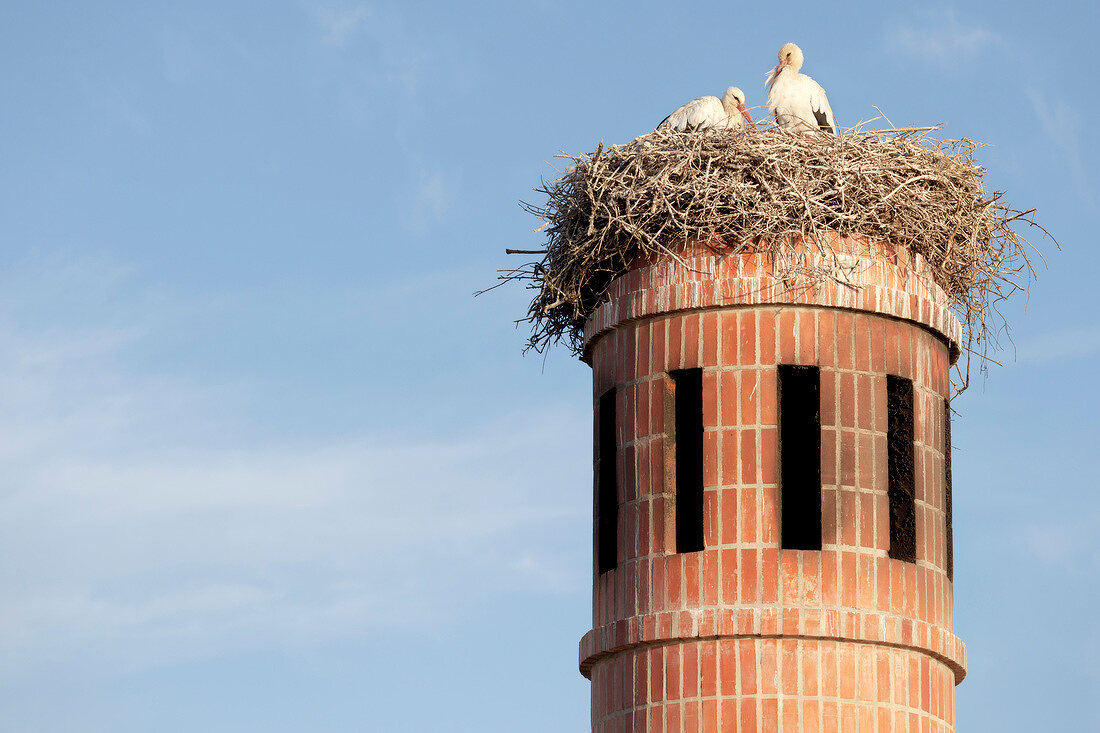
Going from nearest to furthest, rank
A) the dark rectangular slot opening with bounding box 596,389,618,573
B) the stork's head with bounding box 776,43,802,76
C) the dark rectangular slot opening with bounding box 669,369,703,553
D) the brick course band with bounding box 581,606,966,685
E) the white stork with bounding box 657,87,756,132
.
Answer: the brick course band with bounding box 581,606,966,685, the dark rectangular slot opening with bounding box 669,369,703,553, the dark rectangular slot opening with bounding box 596,389,618,573, the white stork with bounding box 657,87,756,132, the stork's head with bounding box 776,43,802,76

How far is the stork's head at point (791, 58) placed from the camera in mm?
21672

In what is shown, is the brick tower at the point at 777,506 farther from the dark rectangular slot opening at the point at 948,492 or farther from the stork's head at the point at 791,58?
the stork's head at the point at 791,58

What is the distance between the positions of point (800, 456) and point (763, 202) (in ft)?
7.38

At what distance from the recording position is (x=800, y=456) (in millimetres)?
16609

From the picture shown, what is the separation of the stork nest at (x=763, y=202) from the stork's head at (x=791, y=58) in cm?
374

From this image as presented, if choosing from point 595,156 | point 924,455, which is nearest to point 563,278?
point 595,156

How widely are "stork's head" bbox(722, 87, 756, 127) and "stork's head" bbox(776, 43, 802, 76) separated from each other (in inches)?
21.0

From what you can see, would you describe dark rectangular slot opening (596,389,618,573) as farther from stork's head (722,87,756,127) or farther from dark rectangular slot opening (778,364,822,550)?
stork's head (722,87,756,127)

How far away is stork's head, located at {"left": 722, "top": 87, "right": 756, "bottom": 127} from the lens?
69.5ft

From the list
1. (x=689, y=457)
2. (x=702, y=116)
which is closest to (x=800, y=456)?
(x=689, y=457)

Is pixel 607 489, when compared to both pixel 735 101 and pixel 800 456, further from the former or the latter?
pixel 735 101

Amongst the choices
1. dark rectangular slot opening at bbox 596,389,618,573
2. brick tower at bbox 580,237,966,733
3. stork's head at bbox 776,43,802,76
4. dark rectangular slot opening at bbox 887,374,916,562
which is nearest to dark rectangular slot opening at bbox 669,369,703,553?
brick tower at bbox 580,237,966,733

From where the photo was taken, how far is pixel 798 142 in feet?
57.1

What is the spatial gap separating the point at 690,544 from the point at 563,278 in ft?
10.3
